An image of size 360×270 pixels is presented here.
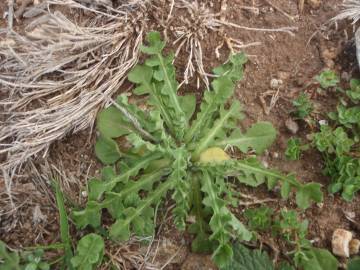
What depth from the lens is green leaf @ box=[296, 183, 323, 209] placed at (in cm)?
253

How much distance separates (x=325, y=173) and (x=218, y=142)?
0.56 meters

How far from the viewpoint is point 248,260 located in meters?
2.59

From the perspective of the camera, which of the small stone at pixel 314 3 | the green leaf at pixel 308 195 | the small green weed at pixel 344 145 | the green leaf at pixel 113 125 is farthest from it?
the small stone at pixel 314 3

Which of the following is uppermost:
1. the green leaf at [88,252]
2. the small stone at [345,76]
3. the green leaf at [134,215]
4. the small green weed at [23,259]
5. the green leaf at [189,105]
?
the small stone at [345,76]

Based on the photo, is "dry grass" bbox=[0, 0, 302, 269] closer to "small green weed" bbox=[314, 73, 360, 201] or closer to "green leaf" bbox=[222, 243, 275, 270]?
"small green weed" bbox=[314, 73, 360, 201]

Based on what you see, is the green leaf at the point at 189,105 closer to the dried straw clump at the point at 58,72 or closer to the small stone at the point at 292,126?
the dried straw clump at the point at 58,72

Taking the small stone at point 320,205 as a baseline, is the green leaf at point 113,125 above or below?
above

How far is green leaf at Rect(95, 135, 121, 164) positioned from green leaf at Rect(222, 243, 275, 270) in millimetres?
741

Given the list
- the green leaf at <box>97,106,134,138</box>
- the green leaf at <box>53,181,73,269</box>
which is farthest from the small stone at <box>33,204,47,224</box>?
the green leaf at <box>97,106,134,138</box>

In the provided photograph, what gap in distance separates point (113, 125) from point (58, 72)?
1.46 feet

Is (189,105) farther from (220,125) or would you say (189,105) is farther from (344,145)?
(344,145)

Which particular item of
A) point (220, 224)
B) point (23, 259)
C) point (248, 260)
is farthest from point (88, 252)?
point (248, 260)

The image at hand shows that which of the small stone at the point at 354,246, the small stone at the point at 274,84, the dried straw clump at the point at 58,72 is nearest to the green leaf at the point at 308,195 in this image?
the small stone at the point at 354,246

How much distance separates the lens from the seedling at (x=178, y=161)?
2514 millimetres
